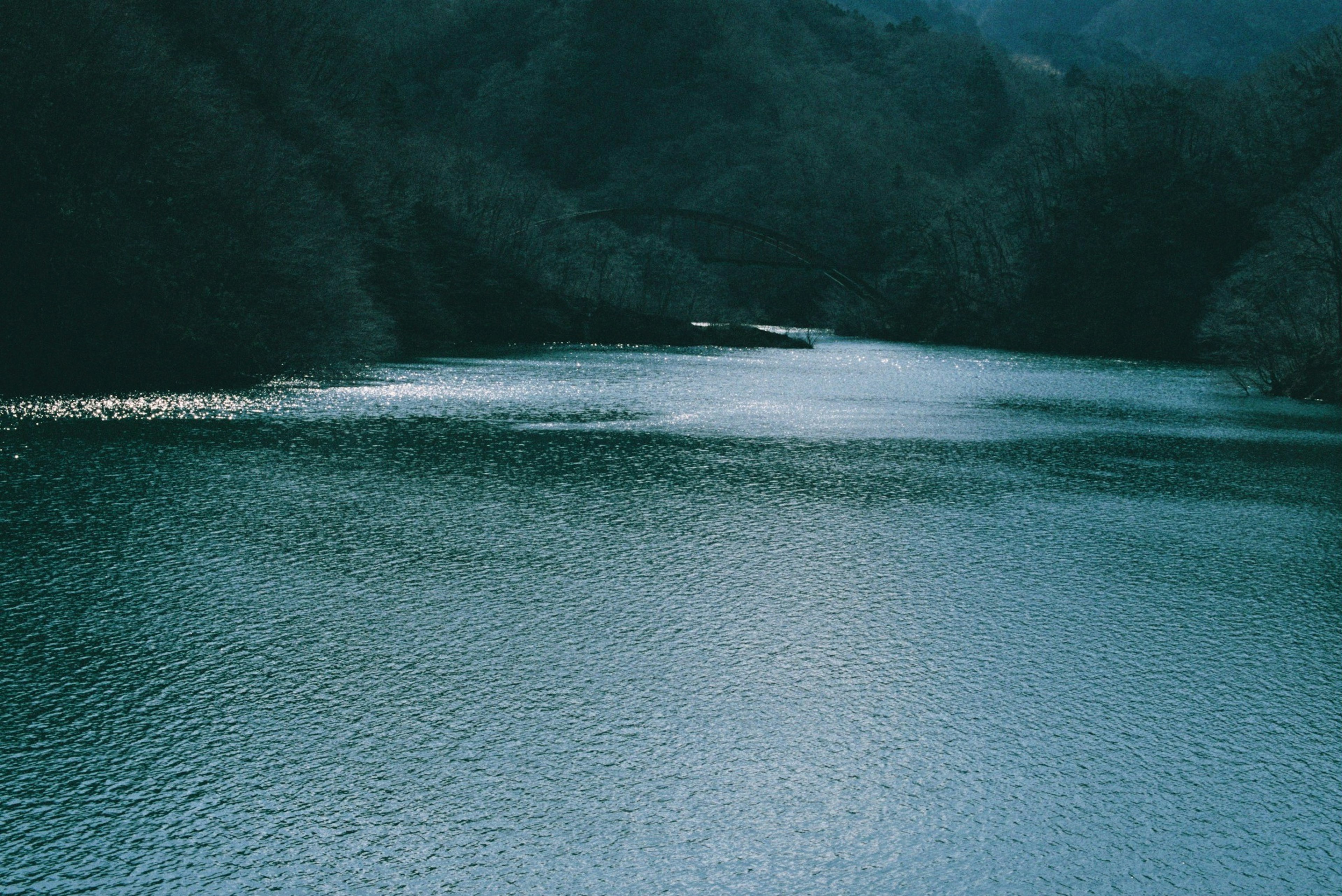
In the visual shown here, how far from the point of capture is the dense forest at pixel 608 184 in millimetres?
26203

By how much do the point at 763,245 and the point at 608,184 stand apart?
87.8 feet

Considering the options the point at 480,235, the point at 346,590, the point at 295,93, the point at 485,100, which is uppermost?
the point at 485,100

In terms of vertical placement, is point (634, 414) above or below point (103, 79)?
below

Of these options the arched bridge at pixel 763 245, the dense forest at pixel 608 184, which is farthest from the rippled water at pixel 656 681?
the arched bridge at pixel 763 245

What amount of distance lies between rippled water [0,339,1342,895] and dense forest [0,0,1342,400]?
1372cm

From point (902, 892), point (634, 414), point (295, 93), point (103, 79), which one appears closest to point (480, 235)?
point (295, 93)

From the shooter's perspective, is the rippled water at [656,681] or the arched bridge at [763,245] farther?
the arched bridge at [763,245]

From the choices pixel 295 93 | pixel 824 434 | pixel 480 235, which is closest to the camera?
pixel 824 434

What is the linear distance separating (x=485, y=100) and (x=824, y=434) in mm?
124051

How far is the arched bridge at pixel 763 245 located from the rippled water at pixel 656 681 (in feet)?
266

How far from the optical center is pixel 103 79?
26.7 metres

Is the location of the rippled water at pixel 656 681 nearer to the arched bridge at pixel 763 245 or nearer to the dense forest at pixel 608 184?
the dense forest at pixel 608 184

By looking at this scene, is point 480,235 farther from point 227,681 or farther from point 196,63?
point 227,681

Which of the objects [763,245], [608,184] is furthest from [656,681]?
[608,184]
